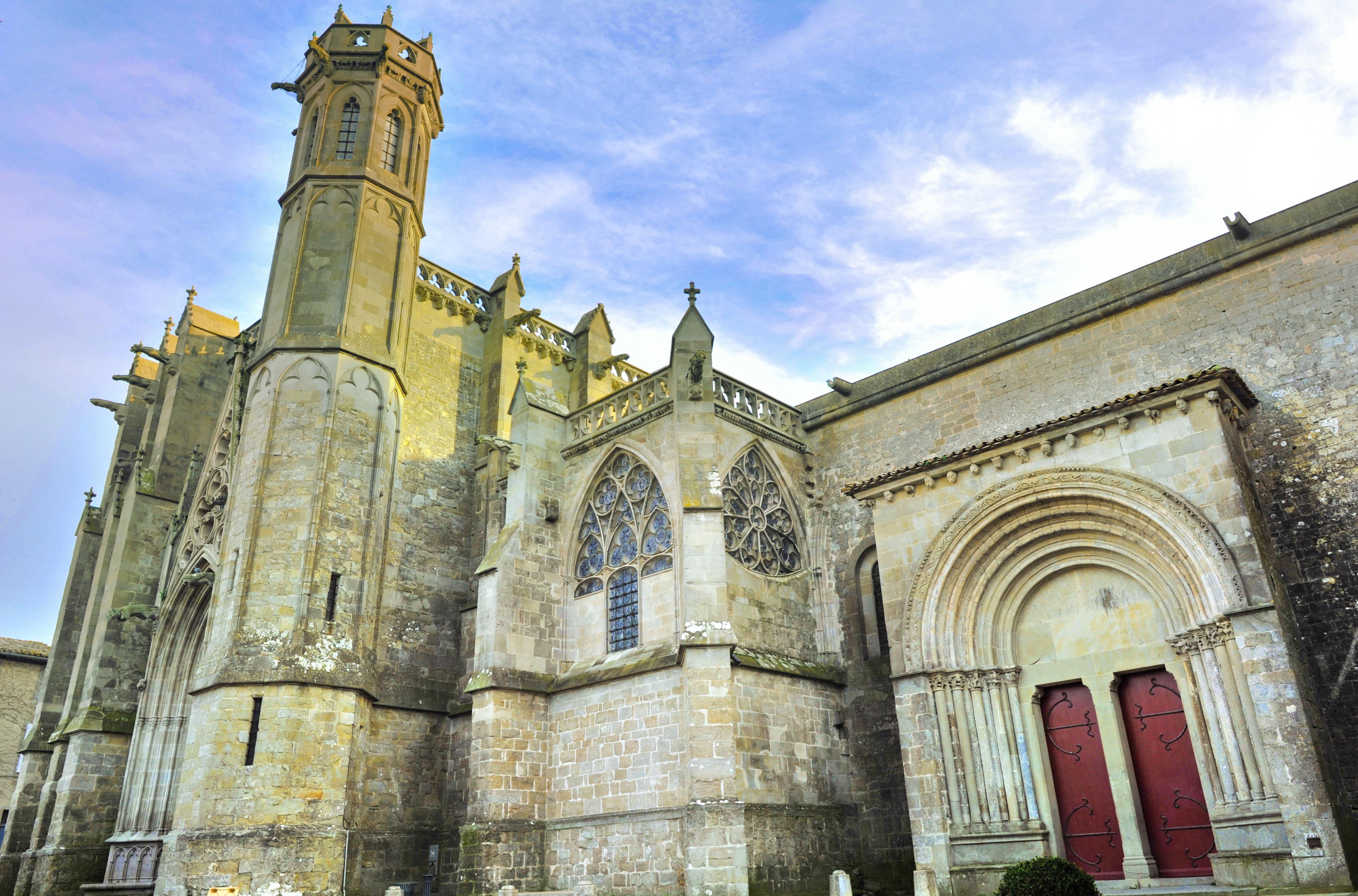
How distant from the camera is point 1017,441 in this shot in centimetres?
1238

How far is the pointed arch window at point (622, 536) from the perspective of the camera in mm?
15414

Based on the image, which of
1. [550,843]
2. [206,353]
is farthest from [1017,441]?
[206,353]

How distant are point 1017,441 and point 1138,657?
310 centimetres

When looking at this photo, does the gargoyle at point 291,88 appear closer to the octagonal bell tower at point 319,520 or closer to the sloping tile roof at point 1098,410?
the octagonal bell tower at point 319,520

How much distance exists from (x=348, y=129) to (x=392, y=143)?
89cm

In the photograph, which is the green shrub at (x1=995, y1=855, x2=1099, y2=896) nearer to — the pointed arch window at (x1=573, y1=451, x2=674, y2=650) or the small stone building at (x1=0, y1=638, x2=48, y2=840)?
the pointed arch window at (x1=573, y1=451, x2=674, y2=650)

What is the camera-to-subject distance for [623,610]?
15.6m

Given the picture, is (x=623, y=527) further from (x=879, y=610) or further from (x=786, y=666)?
(x=879, y=610)

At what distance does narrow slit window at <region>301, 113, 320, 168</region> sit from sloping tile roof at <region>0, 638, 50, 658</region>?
20.4 metres

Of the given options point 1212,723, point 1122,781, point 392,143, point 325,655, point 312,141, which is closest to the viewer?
point 1212,723

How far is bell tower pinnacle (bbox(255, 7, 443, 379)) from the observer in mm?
17266

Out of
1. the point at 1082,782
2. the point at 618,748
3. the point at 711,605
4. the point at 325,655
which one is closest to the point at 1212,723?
the point at 1082,782

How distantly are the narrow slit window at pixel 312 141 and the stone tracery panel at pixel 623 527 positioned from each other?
8995 mm

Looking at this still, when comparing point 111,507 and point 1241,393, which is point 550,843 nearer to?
point 1241,393
